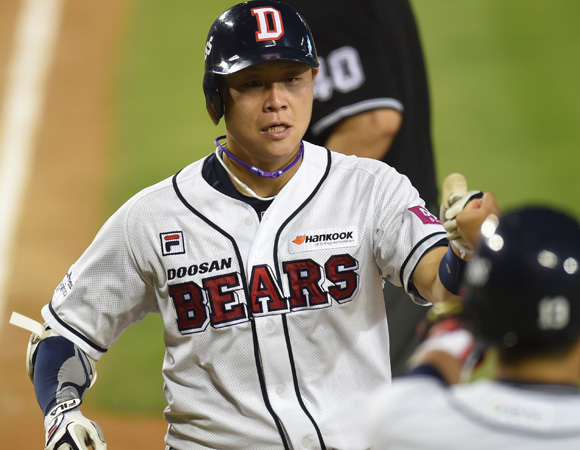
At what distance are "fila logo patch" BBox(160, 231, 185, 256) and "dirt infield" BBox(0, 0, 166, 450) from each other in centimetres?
281

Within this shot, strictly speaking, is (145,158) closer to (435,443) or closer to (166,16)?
(166,16)

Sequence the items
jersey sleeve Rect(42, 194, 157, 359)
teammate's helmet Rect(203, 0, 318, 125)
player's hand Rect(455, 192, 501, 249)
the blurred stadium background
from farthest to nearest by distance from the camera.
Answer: the blurred stadium background → jersey sleeve Rect(42, 194, 157, 359) → teammate's helmet Rect(203, 0, 318, 125) → player's hand Rect(455, 192, 501, 249)

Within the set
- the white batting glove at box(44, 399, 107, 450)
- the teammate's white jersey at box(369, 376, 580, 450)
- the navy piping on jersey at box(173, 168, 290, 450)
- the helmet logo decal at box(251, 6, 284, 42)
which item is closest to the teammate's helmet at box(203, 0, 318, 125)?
the helmet logo decal at box(251, 6, 284, 42)

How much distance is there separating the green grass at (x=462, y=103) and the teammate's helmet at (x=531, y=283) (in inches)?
179

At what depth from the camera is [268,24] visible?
9.52ft

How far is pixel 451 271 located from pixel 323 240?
1.49 feet

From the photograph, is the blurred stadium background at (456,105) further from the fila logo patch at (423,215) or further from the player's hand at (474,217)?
the player's hand at (474,217)

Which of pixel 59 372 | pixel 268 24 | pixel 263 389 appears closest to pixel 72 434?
pixel 59 372

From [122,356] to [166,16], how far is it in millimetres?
5965

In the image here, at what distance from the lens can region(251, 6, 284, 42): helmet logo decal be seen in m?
2.86

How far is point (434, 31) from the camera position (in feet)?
32.3

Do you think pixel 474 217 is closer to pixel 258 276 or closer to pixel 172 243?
A: pixel 258 276

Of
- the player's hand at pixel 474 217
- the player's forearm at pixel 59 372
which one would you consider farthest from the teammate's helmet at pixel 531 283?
the player's forearm at pixel 59 372

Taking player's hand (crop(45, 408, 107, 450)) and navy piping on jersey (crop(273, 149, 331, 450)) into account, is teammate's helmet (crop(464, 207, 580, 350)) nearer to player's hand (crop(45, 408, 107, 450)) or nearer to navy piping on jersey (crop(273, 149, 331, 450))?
navy piping on jersey (crop(273, 149, 331, 450))
